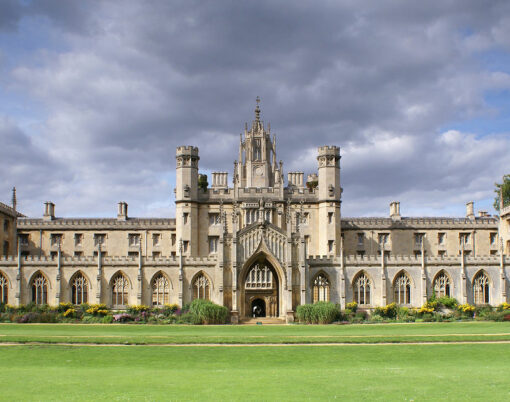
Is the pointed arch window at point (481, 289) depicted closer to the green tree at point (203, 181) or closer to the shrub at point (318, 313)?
the shrub at point (318, 313)

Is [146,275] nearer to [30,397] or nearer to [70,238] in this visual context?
[70,238]

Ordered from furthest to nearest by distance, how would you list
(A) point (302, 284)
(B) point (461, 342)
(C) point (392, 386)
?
(A) point (302, 284) < (B) point (461, 342) < (C) point (392, 386)

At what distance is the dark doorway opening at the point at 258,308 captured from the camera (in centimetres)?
6056

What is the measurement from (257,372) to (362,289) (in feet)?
117

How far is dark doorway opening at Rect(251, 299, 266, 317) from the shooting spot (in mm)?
60562

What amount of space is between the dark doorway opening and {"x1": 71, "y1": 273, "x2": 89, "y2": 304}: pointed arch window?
1548cm

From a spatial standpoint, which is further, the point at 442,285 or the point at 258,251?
the point at 442,285

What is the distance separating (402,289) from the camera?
54938 millimetres

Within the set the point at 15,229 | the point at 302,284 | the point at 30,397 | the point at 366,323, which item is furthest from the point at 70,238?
the point at 30,397

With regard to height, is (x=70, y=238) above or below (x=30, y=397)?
above

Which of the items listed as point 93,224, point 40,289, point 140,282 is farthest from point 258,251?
point 93,224

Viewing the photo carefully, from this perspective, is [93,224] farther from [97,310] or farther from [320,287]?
[320,287]

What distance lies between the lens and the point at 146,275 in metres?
54.7

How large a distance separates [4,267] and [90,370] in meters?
38.3
